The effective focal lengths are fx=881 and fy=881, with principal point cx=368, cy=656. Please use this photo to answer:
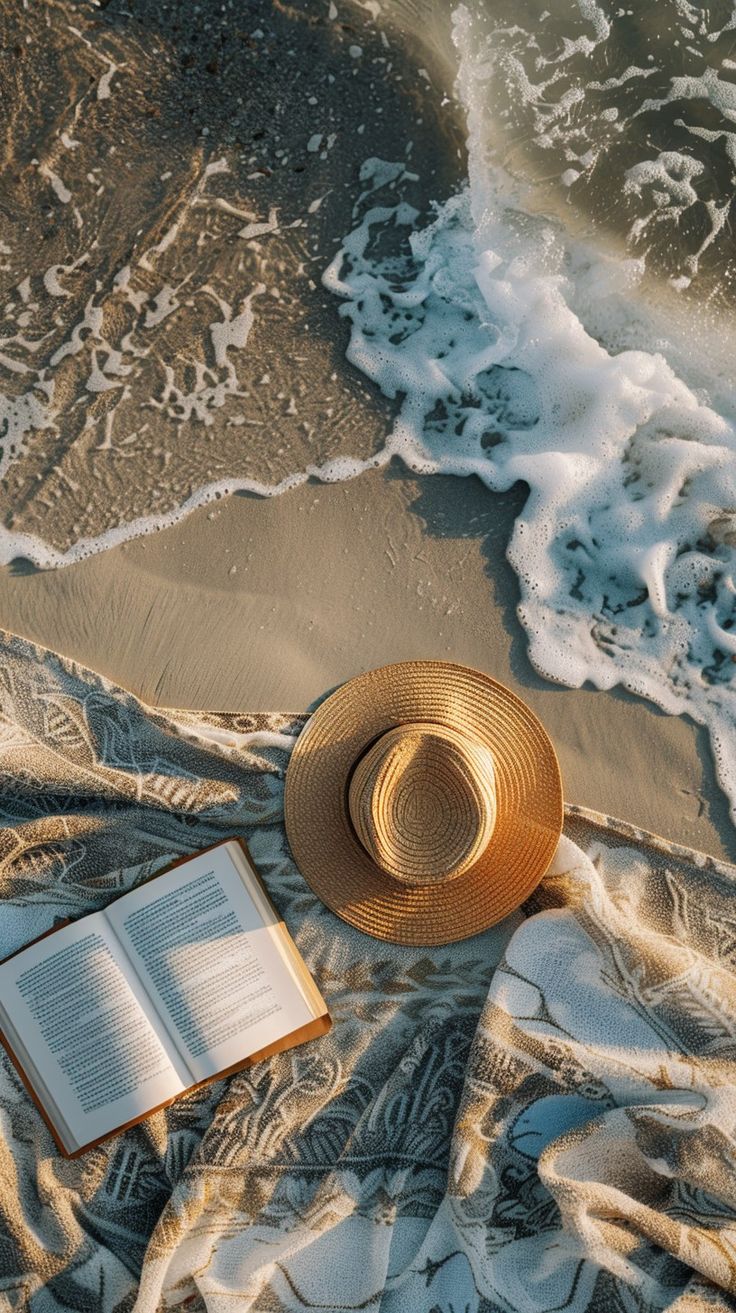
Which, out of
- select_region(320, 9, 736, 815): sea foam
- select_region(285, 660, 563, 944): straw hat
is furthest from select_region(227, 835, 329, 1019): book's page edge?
select_region(320, 9, 736, 815): sea foam

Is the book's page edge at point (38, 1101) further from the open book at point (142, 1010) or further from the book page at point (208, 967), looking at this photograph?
the book page at point (208, 967)

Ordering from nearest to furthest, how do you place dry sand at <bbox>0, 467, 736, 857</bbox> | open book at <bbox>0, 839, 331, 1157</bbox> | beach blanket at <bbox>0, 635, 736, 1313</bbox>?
beach blanket at <bbox>0, 635, 736, 1313</bbox> < open book at <bbox>0, 839, 331, 1157</bbox> < dry sand at <bbox>0, 467, 736, 857</bbox>

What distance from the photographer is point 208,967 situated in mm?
2369

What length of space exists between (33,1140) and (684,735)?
7.04 ft

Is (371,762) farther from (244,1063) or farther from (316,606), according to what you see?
(244,1063)

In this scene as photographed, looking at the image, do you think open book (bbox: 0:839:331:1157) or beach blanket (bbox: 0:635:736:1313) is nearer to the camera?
beach blanket (bbox: 0:635:736:1313)

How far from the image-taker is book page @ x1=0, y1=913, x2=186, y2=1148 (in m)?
2.35

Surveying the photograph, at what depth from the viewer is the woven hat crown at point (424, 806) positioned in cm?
225

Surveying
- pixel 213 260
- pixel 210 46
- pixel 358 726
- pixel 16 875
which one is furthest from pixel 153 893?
pixel 210 46

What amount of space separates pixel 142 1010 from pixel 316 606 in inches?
47.8

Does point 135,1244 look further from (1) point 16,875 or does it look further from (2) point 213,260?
(2) point 213,260

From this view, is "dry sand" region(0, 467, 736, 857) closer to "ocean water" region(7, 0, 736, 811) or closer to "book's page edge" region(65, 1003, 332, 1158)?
"ocean water" region(7, 0, 736, 811)

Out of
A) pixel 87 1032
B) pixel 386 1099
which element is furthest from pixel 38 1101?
pixel 386 1099

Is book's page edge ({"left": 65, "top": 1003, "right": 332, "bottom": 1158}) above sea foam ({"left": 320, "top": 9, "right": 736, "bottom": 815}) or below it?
below
